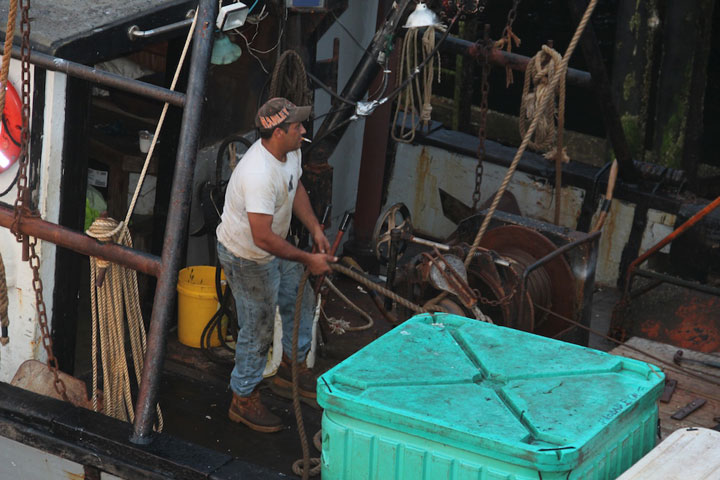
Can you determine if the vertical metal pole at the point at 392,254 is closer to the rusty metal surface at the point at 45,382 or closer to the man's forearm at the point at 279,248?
the man's forearm at the point at 279,248

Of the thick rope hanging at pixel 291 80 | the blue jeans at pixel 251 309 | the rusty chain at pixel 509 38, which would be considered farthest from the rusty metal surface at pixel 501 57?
the blue jeans at pixel 251 309

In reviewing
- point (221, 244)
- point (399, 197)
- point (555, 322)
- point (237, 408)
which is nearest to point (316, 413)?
point (237, 408)

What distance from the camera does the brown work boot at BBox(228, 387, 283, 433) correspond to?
21.3ft

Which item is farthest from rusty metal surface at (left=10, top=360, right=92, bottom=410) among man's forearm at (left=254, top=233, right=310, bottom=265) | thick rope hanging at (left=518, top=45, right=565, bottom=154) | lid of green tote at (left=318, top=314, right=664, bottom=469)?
thick rope hanging at (left=518, top=45, right=565, bottom=154)

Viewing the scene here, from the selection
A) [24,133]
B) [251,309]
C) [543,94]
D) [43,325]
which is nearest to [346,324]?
[251,309]

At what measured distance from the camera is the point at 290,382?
706 cm

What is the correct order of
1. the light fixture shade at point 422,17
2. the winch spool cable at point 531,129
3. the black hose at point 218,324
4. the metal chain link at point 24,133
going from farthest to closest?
the light fixture shade at point 422,17 → the black hose at point 218,324 → the winch spool cable at point 531,129 → the metal chain link at point 24,133

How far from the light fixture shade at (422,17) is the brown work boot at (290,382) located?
8.45 feet

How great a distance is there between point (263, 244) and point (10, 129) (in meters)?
1.61

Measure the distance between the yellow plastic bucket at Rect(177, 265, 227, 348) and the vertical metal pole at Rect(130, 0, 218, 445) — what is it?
239cm

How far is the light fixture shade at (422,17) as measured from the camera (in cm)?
746

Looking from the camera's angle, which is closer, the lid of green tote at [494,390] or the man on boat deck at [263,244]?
the lid of green tote at [494,390]

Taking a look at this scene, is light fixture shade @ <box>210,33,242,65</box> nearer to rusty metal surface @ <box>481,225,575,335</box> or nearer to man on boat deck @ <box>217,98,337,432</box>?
man on boat deck @ <box>217,98,337,432</box>

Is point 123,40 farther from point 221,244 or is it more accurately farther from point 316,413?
point 316,413
